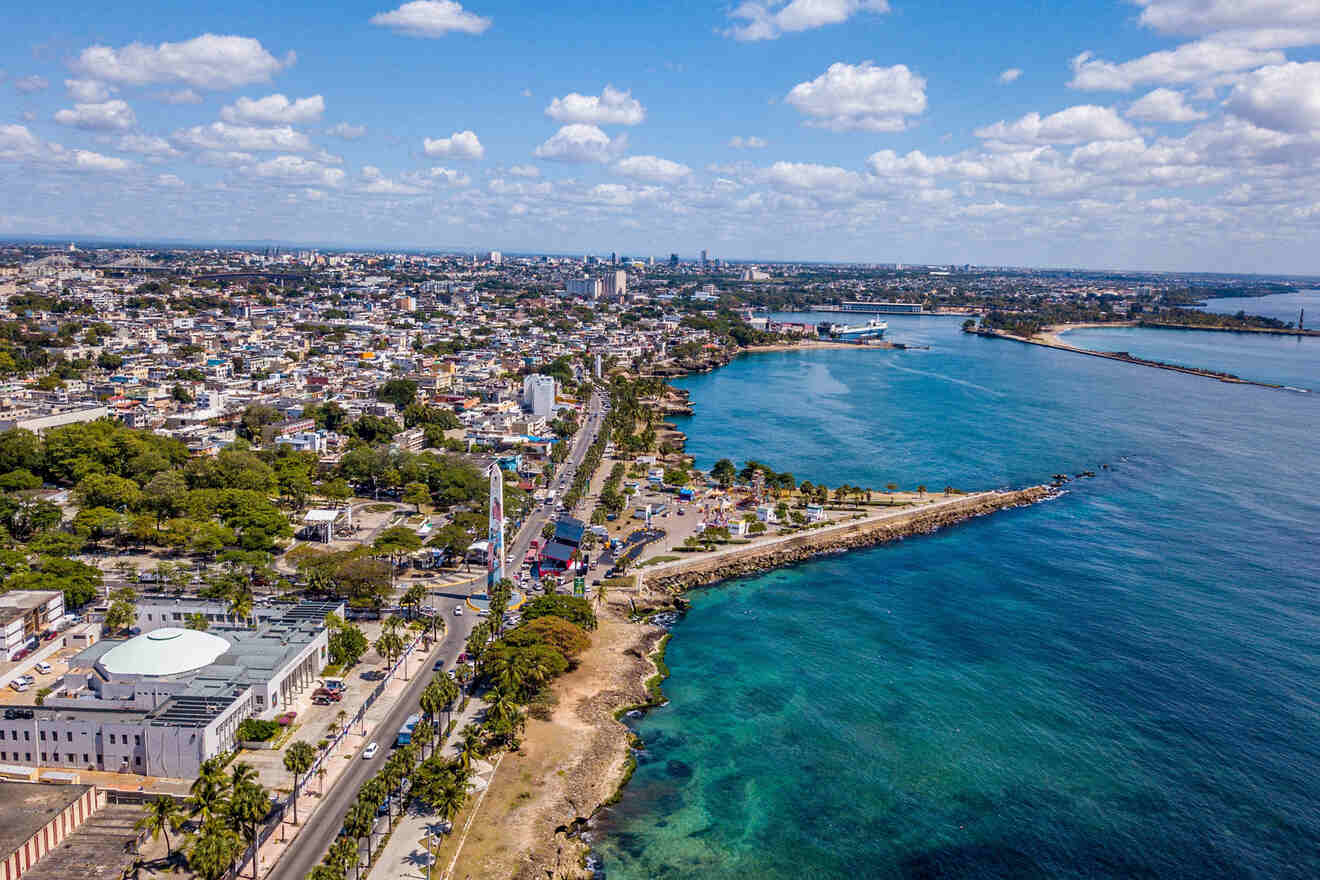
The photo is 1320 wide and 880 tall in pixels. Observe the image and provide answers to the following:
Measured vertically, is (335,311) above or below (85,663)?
above

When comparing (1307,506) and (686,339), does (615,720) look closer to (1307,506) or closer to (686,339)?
(1307,506)

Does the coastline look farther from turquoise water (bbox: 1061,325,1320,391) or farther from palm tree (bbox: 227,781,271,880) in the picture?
palm tree (bbox: 227,781,271,880)

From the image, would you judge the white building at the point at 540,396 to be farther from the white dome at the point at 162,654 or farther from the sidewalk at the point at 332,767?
the white dome at the point at 162,654

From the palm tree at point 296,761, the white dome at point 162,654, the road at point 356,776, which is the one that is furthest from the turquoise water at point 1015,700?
the white dome at point 162,654

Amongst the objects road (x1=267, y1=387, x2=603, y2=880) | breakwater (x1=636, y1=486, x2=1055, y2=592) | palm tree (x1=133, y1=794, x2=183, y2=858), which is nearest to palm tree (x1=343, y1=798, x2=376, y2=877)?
road (x1=267, y1=387, x2=603, y2=880)

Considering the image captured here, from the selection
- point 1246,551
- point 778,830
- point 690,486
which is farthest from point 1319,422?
point 778,830

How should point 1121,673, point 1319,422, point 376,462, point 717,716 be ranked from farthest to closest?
point 1319,422, point 376,462, point 1121,673, point 717,716
